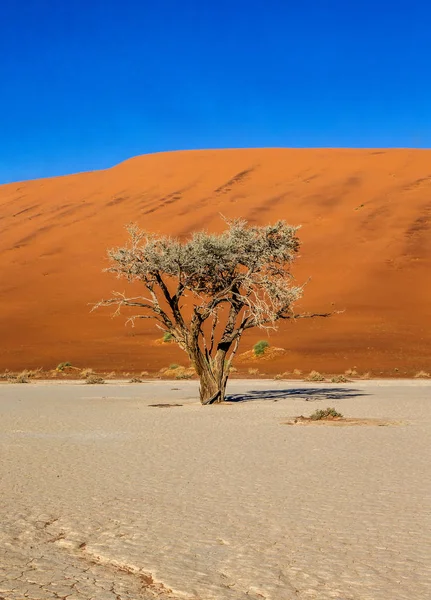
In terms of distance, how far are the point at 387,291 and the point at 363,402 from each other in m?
29.9

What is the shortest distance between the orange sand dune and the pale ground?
21.4 meters

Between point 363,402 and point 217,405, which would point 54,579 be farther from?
point 363,402

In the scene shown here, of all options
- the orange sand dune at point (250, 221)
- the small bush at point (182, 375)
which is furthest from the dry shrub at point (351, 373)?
the small bush at point (182, 375)

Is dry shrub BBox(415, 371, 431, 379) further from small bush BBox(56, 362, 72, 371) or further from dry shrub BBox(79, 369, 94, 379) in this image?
small bush BBox(56, 362, 72, 371)

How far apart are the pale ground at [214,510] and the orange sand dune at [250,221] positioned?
2136 cm

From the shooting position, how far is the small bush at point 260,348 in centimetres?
3806

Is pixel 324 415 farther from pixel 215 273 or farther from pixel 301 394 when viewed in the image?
pixel 301 394

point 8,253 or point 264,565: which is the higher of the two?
point 8,253

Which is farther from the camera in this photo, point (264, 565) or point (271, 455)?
point (271, 455)

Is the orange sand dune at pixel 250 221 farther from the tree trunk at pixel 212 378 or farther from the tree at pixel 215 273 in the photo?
the tree at pixel 215 273

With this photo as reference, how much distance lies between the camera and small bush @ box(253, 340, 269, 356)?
125ft

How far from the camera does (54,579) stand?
16.8 ft

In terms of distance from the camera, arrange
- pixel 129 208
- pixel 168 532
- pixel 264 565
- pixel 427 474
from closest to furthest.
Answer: pixel 264 565, pixel 168 532, pixel 427 474, pixel 129 208

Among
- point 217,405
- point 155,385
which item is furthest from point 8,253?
point 217,405
